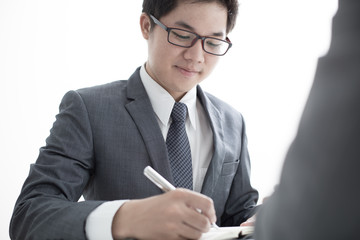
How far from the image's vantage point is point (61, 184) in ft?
4.58

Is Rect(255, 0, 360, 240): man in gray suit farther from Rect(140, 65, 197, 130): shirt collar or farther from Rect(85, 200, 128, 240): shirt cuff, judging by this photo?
Rect(140, 65, 197, 130): shirt collar

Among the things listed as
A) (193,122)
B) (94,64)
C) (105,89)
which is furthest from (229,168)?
(94,64)

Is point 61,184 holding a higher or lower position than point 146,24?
lower

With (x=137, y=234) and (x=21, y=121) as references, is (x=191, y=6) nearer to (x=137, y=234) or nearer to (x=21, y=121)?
(x=137, y=234)

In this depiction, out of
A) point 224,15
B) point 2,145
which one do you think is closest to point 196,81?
point 224,15

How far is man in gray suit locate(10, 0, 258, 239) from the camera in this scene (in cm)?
141

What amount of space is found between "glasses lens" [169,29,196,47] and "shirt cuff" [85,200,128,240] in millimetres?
742

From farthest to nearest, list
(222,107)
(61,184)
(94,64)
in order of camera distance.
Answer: (94,64), (222,107), (61,184)

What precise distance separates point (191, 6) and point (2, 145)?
206 centimetres

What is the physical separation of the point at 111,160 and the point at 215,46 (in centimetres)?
64

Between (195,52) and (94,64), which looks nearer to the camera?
(195,52)

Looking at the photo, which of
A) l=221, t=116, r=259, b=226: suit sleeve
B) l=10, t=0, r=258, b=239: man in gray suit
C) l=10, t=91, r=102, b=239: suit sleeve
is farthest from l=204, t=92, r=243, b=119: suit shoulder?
l=10, t=91, r=102, b=239: suit sleeve

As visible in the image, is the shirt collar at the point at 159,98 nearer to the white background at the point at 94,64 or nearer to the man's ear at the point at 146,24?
the man's ear at the point at 146,24

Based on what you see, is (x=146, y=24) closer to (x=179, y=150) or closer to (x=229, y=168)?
(x=179, y=150)
